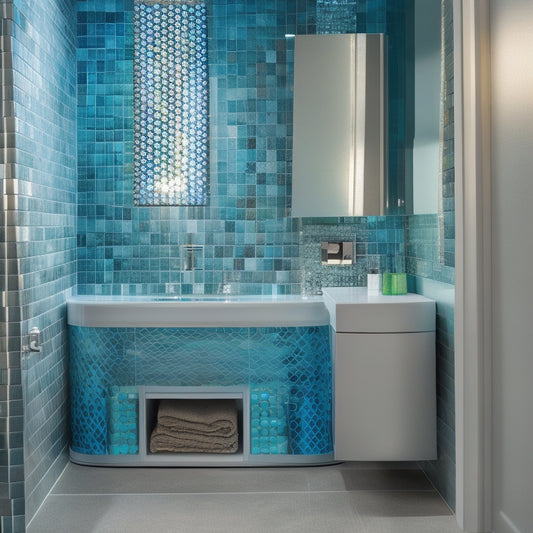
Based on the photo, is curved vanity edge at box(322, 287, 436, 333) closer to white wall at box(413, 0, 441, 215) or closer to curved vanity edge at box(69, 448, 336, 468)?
white wall at box(413, 0, 441, 215)

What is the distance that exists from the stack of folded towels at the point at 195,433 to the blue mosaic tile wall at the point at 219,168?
67cm

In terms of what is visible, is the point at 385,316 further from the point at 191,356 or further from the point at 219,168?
the point at 219,168

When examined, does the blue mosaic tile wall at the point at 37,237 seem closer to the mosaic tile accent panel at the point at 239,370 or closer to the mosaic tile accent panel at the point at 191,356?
the mosaic tile accent panel at the point at 239,370

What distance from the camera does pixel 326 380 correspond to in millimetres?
3545

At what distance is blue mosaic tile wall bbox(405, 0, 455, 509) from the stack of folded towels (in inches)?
37.1

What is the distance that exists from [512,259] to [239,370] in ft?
5.87

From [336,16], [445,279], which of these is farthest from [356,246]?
[336,16]

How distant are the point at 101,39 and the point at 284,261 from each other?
1.47 meters

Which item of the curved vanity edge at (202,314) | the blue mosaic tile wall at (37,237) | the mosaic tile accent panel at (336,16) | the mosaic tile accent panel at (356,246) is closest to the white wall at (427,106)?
the mosaic tile accent panel at (356,246)

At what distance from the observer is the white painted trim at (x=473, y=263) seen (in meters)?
2.22

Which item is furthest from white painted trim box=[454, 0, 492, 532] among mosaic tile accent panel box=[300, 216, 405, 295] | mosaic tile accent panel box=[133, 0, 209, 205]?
mosaic tile accent panel box=[133, 0, 209, 205]

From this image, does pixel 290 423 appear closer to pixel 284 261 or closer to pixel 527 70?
pixel 284 261

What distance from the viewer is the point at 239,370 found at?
3566 mm

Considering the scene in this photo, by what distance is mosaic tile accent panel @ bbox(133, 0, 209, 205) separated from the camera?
382 centimetres
